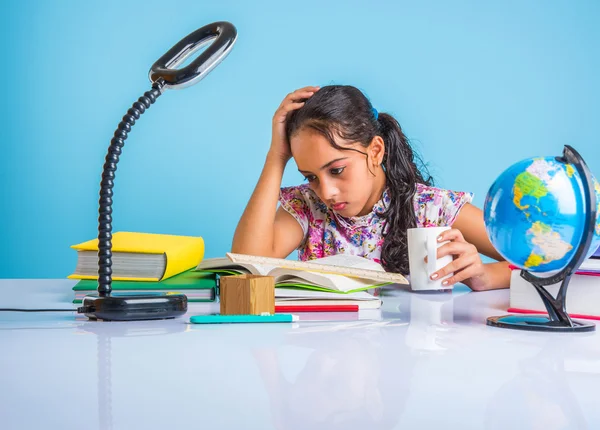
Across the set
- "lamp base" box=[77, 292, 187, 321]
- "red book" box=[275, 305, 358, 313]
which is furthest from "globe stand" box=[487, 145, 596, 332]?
"lamp base" box=[77, 292, 187, 321]

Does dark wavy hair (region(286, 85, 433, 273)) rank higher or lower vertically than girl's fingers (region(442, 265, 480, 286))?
higher

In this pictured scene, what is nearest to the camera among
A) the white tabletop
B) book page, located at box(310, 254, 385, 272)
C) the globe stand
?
the white tabletop

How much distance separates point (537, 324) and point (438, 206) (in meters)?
1.24

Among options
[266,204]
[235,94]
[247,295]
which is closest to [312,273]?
[247,295]

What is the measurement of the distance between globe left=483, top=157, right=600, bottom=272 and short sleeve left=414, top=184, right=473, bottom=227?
1.21m

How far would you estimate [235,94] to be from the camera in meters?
3.88

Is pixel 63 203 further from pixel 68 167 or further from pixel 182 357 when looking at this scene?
pixel 182 357

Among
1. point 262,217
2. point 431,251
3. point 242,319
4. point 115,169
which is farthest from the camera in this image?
point 262,217

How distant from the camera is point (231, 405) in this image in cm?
51

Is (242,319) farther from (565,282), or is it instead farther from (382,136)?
(382,136)

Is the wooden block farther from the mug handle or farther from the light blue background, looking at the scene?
the light blue background

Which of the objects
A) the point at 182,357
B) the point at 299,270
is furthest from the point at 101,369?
the point at 299,270

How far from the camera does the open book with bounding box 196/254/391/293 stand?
1.15 meters

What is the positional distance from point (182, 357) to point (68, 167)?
10.9 feet
